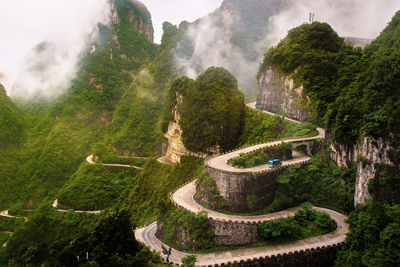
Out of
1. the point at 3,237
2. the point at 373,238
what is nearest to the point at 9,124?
the point at 3,237

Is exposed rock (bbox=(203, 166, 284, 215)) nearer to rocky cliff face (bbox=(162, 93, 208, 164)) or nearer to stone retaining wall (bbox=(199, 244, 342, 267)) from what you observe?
stone retaining wall (bbox=(199, 244, 342, 267))

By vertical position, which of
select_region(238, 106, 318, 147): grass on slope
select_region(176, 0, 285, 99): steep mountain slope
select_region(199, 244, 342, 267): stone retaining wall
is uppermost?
select_region(176, 0, 285, 99): steep mountain slope

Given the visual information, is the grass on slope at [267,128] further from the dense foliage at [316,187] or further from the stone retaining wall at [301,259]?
the stone retaining wall at [301,259]

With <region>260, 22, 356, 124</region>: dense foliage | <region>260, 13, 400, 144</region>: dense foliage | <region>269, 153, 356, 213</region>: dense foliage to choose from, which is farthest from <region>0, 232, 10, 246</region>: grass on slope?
<region>260, 22, 356, 124</region>: dense foliage

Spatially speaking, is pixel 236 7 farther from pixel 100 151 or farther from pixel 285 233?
pixel 285 233

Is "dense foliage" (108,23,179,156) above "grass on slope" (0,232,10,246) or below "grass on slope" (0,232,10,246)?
above

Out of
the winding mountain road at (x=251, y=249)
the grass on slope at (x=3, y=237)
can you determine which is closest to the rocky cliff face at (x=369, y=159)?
the winding mountain road at (x=251, y=249)
